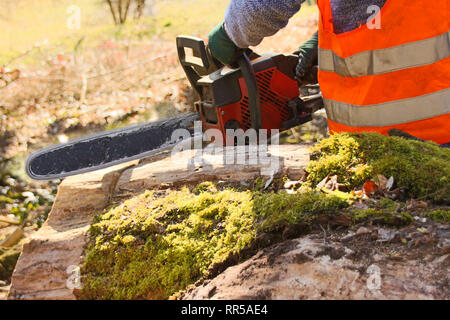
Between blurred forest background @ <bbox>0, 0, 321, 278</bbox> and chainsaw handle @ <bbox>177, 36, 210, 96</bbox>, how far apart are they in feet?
6.69

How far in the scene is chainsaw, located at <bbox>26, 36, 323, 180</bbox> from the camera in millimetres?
3045

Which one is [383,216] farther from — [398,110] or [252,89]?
[252,89]

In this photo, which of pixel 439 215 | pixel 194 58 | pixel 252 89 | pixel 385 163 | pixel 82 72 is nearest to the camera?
pixel 439 215

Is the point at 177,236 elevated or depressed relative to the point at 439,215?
depressed

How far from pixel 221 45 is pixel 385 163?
152cm

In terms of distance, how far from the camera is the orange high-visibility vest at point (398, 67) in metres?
2.29

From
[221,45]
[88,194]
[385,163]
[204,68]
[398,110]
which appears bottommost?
[88,194]

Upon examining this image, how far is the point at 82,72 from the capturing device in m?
6.97

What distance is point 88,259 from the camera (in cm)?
213

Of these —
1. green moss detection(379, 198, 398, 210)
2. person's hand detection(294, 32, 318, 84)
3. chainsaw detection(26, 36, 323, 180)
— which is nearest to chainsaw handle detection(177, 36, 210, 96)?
chainsaw detection(26, 36, 323, 180)

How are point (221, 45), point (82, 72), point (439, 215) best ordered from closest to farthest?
1. point (439, 215)
2. point (221, 45)
3. point (82, 72)

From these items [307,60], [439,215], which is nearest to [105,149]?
[307,60]
